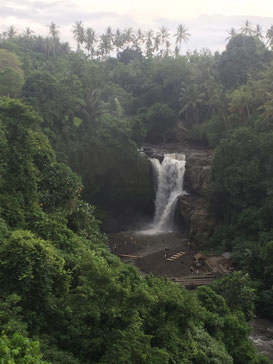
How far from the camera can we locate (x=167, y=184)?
4069 centimetres

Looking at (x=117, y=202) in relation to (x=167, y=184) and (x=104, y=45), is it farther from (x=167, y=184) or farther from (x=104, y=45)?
(x=104, y=45)

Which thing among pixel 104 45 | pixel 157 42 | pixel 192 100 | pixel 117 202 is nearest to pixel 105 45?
pixel 104 45

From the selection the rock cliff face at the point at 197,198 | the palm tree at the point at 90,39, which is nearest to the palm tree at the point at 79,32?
the palm tree at the point at 90,39

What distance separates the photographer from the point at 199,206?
36.2m

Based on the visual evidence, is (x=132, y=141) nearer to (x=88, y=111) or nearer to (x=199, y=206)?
(x=88, y=111)

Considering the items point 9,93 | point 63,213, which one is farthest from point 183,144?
point 63,213

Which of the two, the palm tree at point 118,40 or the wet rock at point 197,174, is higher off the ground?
the palm tree at point 118,40

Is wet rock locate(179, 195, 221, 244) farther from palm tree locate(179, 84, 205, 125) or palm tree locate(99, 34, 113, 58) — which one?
palm tree locate(99, 34, 113, 58)

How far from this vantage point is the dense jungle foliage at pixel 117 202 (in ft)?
36.8

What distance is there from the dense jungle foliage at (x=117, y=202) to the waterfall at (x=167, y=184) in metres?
1.30

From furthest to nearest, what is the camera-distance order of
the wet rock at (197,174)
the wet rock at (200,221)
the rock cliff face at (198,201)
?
the wet rock at (197,174) → the rock cliff face at (198,201) → the wet rock at (200,221)

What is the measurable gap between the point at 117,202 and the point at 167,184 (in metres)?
5.89

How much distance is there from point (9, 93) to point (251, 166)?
26.5 meters

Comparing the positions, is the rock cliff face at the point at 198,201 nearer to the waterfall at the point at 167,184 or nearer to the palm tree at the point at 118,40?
the waterfall at the point at 167,184
